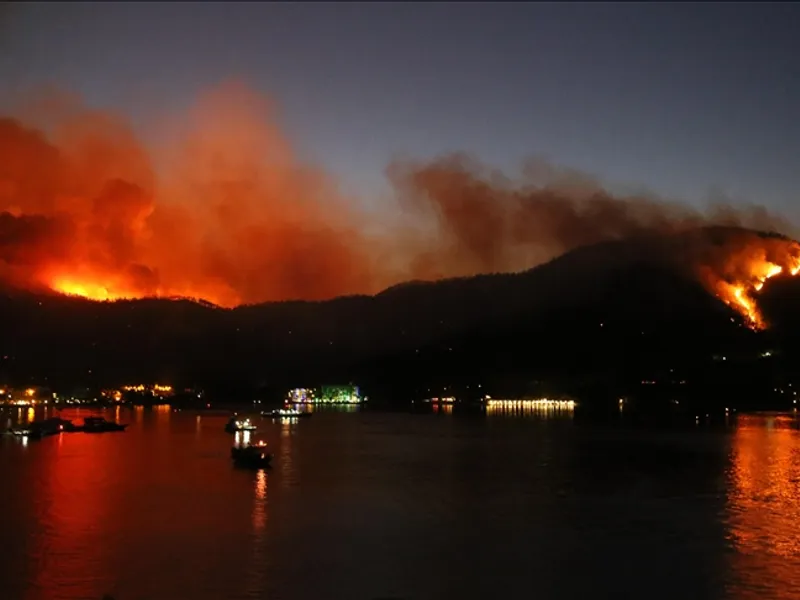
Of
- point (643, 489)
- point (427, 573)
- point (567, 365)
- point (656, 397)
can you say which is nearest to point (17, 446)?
point (643, 489)

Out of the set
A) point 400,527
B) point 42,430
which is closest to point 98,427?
point 42,430

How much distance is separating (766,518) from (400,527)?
40.0ft

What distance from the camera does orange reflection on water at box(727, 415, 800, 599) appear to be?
19.5 m

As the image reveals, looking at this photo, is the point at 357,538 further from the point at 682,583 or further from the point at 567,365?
the point at 567,365

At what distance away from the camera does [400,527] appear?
25.4 metres

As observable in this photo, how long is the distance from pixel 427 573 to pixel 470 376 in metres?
176

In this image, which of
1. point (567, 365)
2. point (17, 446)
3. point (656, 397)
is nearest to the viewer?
point (17, 446)

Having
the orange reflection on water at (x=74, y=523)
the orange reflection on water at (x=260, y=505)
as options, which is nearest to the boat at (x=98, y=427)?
the orange reflection on water at (x=74, y=523)

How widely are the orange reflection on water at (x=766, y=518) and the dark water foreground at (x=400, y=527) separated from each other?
0.09 meters

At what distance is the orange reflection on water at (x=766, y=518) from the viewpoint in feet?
63.8

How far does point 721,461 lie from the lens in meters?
48.4

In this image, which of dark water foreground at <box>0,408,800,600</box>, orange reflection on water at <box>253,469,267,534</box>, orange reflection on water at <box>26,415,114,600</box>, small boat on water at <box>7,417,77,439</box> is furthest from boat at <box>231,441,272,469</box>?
small boat on water at <box>7,417,77,439</box>

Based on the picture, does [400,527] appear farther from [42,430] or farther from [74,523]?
[42,430]

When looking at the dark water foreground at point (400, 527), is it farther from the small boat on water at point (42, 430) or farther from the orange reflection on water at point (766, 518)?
the small boat on water at point (42, 430)
